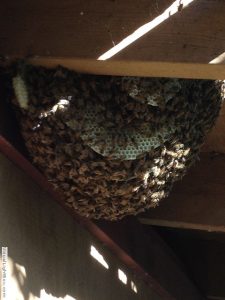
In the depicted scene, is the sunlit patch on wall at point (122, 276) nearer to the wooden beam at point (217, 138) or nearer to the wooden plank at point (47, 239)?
the wooden plank at point (47, 239)

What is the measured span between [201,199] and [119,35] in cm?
101

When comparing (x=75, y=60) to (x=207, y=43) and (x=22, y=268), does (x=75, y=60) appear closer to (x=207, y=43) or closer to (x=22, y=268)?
(x=207, y=43)

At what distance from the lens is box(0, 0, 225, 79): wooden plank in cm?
160

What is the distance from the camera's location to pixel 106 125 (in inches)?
69.2

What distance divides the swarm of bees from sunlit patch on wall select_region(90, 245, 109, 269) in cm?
68

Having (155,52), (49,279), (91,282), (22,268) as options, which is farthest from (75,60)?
(91,282)

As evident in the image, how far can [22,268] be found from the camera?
1.91 meters

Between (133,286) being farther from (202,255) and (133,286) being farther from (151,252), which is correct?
(202,255)

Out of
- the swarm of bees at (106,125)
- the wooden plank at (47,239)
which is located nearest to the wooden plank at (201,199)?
the wooden plank at (47,239)

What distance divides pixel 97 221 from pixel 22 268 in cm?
51

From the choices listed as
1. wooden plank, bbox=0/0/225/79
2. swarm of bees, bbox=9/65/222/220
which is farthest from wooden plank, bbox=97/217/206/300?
wooden plank, bbox=0/0/225/79

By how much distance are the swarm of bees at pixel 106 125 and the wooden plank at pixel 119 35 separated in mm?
65

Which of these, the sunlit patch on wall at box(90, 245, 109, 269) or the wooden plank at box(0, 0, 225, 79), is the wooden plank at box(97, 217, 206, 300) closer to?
the sunlit patch on wall at box(90, 245, 109, 269)

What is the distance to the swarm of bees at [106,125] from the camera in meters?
1.72
